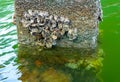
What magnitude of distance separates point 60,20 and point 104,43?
1738 mm

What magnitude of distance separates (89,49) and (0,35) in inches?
117

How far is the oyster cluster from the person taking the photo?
276 inches

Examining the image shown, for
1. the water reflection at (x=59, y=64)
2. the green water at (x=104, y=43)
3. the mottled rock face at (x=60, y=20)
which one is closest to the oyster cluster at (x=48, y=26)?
the mottled rock face at (x=60, y=20)

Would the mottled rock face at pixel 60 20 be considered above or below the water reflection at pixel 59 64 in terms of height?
above

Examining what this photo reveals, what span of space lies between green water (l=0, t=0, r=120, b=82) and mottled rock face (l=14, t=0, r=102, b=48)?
658mm

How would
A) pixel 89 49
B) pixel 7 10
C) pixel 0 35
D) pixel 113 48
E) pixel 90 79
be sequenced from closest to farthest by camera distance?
1. pixel 90 79
2. pixel 89 49
3. pixel 113 48
4. pixel 0 35
5. pixel 7 10

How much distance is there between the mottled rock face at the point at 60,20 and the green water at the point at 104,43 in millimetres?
658

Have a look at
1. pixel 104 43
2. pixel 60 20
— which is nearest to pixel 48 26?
pixel 60 20

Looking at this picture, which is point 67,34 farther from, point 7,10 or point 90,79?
point 7,10

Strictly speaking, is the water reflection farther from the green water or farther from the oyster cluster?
the oyster cluster

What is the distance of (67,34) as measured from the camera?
7.12 meters

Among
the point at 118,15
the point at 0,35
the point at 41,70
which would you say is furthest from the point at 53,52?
the point at 118,15

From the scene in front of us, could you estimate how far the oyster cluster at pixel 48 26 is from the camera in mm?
7012

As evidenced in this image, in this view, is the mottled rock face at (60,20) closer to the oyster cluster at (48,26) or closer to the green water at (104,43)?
the oyster cluster at (48,26)
